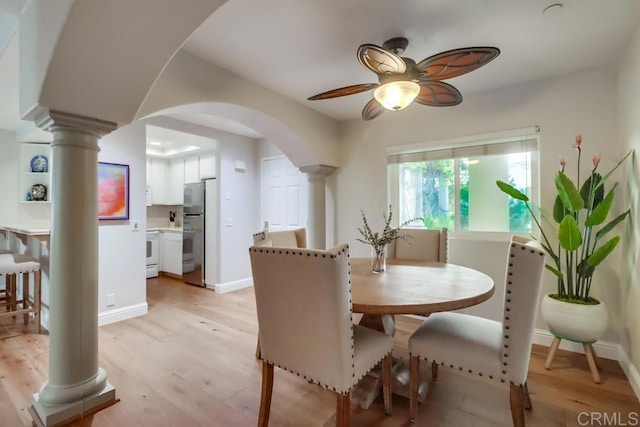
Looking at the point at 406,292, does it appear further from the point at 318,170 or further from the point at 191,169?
the point at 191,169

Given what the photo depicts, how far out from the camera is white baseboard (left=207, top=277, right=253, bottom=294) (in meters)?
4.30

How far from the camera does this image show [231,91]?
8.34ft

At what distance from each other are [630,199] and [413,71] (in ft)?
6.14

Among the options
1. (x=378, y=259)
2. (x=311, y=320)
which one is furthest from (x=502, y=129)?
(x=311, y=320)

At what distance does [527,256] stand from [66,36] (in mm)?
2355

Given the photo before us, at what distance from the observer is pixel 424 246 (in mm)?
2787

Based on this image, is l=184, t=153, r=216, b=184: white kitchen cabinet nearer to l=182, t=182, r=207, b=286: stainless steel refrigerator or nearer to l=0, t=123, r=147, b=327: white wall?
l=182, t=182, r=207, b=286: stainless steel refrigerator

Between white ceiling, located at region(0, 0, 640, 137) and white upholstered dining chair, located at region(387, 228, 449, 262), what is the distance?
4.71 ft

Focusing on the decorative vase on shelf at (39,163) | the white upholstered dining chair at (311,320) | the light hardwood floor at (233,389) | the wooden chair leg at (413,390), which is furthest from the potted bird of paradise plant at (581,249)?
the decorative vase on shelf at (39,163)

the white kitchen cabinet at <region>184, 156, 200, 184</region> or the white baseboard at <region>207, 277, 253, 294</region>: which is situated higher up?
the white kitchen cabinet at <region>184, 156, 200, 184</region>

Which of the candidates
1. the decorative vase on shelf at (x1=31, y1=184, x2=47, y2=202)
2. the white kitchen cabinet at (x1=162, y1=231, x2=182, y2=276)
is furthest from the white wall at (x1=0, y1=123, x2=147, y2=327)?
the white kitchen cabinet at (x1=162, y1=231, x2=182, y2=276)

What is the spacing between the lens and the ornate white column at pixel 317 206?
3824 mm

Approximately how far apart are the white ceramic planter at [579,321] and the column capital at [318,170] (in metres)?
2.62

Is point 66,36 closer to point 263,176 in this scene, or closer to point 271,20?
point 271,20
